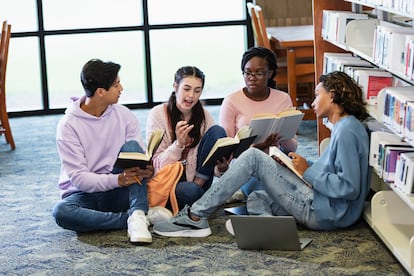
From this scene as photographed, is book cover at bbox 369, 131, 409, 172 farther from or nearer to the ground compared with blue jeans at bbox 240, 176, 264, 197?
farther from the ground

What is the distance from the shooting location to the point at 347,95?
397 centimetres

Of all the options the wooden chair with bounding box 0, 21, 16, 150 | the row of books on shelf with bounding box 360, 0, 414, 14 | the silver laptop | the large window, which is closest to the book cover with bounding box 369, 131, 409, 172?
the silver laptop

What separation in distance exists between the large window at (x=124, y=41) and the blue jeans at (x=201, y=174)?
3.54 meters

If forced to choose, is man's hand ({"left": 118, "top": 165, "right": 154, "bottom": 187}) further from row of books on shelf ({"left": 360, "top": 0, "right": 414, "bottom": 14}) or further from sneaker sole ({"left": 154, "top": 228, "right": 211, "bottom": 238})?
row of books on shelf ({"left": 360, "top": 0, "right": 414, "bottom": 14})

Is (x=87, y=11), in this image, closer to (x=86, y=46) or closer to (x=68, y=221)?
(x=86, y=46)

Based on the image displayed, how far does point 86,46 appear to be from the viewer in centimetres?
800

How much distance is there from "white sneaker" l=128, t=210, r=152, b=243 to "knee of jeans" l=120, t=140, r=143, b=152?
286mm

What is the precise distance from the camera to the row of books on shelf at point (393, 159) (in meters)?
3.44

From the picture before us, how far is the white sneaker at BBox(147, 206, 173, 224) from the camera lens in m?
4.18

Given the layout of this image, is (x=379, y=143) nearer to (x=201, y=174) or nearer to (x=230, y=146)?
(x=230, y=146)

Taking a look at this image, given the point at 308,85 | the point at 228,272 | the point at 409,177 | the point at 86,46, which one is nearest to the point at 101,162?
the point at 228,272

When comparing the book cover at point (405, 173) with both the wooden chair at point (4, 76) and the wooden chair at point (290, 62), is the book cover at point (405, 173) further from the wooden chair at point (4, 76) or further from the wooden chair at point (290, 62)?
the wooden chair at point (4, 76)

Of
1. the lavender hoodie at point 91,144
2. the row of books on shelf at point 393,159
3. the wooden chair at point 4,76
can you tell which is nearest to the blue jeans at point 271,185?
the row of books on shelf at point 393,159

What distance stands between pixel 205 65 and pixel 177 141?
431cm
